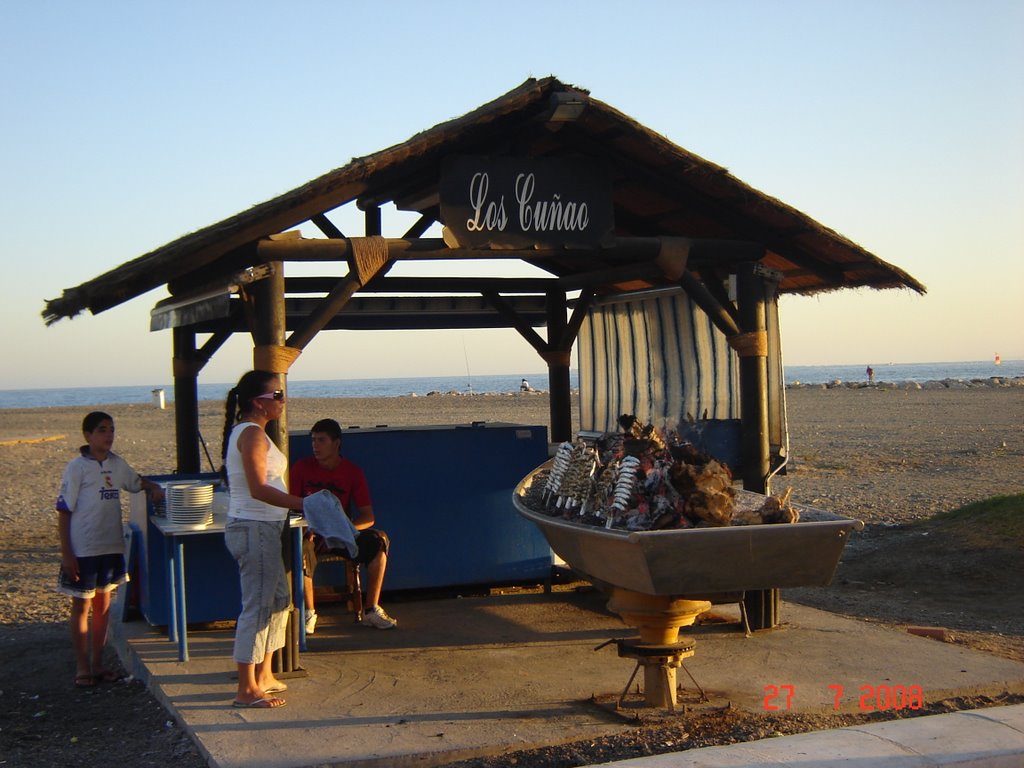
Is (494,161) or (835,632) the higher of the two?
(494,161)

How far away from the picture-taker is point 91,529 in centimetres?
645

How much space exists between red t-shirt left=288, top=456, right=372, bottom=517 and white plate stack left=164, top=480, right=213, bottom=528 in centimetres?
106

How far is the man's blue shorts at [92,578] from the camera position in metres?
6.47

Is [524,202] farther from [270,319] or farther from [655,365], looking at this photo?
[655,365]

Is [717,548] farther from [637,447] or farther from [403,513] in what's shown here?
[403,513]

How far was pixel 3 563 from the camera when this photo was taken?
11820mm

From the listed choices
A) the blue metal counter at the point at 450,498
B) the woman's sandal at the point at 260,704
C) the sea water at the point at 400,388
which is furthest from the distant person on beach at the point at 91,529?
the sea water at the point at 400,388

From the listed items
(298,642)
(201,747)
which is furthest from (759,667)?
(201,747)

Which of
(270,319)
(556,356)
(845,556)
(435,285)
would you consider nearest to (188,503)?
(270,319)

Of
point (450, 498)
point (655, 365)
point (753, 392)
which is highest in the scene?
point (655, 365)

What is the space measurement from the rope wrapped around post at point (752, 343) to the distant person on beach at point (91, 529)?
4.27m

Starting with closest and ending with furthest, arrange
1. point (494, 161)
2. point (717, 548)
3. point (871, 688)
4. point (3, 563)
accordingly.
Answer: point (717, 548) < point (871, 688) < point (494, 161) < point (3, 563)

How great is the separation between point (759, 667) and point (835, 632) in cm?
123
